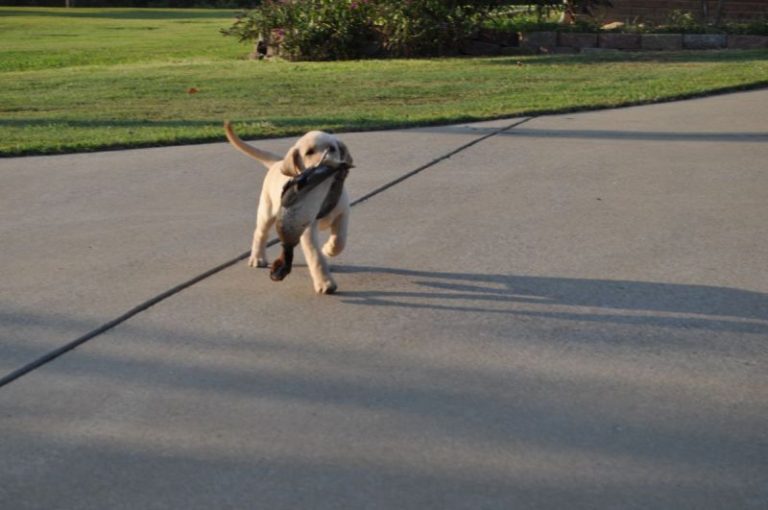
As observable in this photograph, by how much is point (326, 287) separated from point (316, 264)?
0.39ft

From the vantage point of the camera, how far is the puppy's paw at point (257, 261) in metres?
6.53

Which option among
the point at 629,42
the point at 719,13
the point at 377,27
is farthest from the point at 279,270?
the point at 719,13

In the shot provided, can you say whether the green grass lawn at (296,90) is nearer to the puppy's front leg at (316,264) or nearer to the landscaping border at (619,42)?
the landscaping border at (619,42)

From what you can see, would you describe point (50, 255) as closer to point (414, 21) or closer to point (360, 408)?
point (360, 408)

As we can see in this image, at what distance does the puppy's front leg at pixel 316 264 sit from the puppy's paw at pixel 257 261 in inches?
20.6

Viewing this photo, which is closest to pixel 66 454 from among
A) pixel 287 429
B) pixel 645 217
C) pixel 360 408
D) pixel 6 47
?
pixel 287 429

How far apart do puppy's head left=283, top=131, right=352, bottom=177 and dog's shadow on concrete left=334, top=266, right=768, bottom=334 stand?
0.62 metres

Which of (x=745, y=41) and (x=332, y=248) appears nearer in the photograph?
(x=332, y=248)

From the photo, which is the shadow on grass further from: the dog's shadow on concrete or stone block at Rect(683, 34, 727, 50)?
the dog's shadow on concrete

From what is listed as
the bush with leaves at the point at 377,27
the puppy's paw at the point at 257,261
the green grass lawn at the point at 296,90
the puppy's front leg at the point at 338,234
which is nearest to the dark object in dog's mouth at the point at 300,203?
the puppy's front leg at the point at 338,234

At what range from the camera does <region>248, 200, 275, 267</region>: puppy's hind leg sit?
20.8 feet

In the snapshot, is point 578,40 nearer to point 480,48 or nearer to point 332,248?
point 480,48

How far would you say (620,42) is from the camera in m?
20.6

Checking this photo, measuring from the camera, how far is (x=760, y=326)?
5562mm
